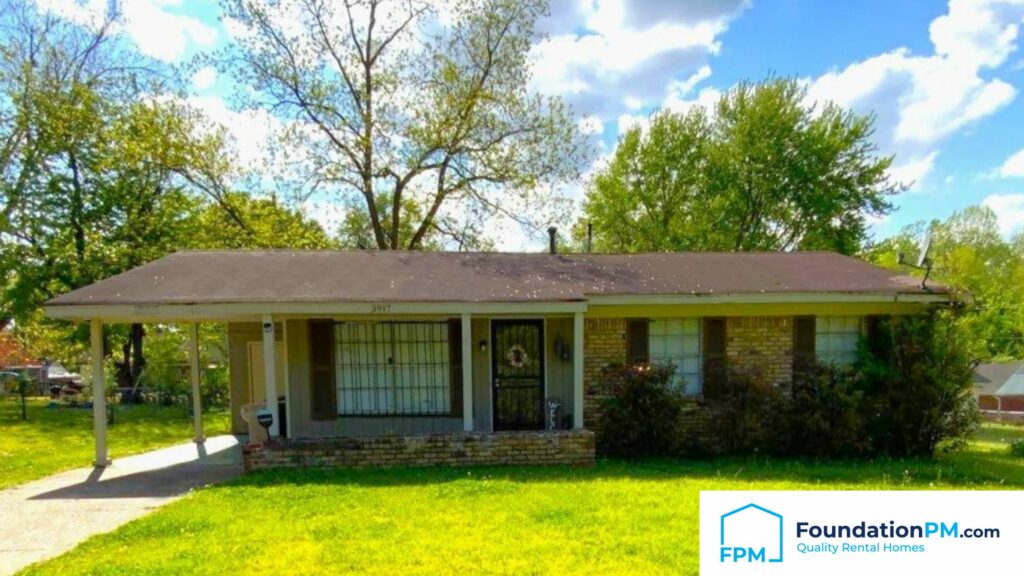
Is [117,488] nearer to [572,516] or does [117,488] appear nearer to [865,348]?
[572,516]

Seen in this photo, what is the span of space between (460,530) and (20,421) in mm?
16639

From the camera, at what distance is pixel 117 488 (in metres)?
7.40

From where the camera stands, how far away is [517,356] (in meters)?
9.63

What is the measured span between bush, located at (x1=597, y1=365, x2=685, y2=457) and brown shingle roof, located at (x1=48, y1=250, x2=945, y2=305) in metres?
1.43

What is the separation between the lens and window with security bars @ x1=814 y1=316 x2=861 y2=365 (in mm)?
9641

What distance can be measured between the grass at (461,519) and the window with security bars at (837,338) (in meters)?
2.02

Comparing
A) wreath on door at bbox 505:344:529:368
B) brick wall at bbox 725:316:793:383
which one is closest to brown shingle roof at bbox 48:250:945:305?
brick wall at bbox 725:316:793:383

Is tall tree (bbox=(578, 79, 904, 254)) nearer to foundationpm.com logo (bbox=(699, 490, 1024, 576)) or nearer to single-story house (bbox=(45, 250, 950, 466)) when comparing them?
single-story house (bbox=(45, 250, 950, 466))

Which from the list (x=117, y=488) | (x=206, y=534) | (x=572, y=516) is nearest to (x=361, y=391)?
(x=117, y=488)

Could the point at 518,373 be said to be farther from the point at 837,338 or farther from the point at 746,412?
the point at 837,338

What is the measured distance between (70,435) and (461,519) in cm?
1202

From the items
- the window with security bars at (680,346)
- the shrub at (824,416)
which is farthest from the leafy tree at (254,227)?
the shrub at (824,416)

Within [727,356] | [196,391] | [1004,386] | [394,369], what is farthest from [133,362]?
[1004,386]

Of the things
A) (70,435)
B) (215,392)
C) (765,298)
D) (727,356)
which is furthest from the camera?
(215,392)
